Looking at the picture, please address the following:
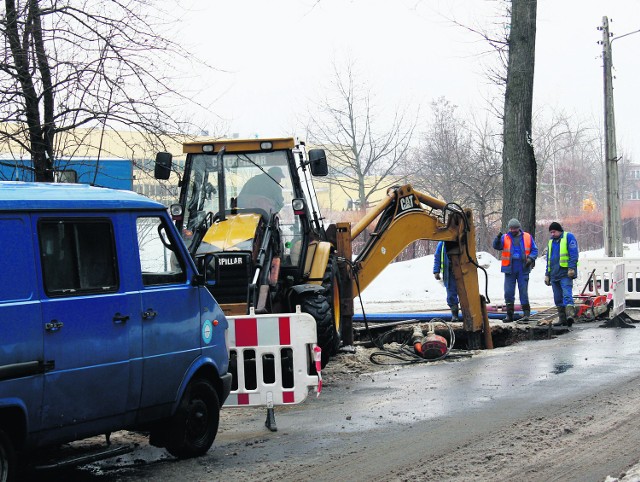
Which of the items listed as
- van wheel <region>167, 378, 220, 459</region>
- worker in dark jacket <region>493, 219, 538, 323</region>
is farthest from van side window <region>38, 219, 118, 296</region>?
worker in dark jacket <region>493, 219, 538, 323</region>

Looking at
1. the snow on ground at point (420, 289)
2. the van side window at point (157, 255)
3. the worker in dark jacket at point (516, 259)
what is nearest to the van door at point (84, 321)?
the van side window at point (157, 255)

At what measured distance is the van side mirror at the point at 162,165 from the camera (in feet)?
37.1

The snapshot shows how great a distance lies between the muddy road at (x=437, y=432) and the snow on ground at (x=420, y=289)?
10886 mm

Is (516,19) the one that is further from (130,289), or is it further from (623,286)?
(130,289)

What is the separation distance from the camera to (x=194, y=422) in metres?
7.75

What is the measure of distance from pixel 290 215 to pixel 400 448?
4.61 metres

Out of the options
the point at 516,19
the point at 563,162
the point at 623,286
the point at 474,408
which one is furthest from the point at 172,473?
the point at 563,162

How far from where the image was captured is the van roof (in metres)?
6.22

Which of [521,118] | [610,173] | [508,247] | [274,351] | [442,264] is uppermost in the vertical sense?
[521,118]

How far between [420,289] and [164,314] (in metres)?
21.4

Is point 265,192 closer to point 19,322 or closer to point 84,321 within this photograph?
point 84,321

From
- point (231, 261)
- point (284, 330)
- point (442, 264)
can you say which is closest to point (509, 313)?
point (442, 264)

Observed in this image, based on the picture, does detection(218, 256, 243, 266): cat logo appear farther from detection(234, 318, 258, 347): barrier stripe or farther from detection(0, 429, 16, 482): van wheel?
detection(0, 429, 16, 482): van wheel

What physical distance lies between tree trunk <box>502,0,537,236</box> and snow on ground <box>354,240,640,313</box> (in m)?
2.67
